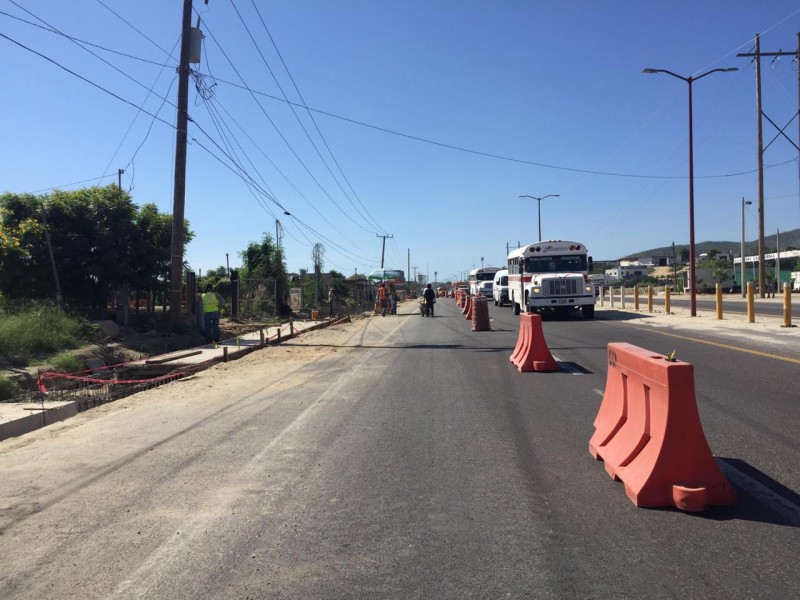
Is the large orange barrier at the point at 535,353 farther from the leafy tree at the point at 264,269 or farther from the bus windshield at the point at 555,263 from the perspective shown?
the leafy tree at the point at 264,269

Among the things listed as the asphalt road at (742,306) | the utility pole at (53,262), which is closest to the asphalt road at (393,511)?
the utility pole at (53,262)

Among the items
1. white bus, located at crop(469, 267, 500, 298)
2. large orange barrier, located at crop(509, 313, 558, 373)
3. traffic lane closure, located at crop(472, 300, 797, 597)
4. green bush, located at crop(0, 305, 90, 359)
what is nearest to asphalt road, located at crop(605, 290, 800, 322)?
white bus, located at crop(469, 267, 500, 298)

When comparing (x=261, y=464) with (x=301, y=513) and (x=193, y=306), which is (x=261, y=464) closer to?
(x=301, y=513)

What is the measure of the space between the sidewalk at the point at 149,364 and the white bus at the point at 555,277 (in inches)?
343

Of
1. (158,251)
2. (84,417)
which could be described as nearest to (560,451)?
(84,417)

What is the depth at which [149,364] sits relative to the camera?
1473 cm

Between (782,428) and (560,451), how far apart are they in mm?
2658

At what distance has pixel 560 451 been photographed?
6203 millimetres

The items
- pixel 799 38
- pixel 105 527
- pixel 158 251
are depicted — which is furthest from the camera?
pixel 799 38

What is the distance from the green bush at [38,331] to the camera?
13102 mm

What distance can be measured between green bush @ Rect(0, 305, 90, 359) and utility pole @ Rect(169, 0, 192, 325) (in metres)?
3.33

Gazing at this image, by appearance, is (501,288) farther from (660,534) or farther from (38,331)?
(660,534)

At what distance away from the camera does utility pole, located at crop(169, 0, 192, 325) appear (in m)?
19.1

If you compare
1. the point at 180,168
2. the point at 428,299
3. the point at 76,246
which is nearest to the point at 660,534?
the point at 76,246
